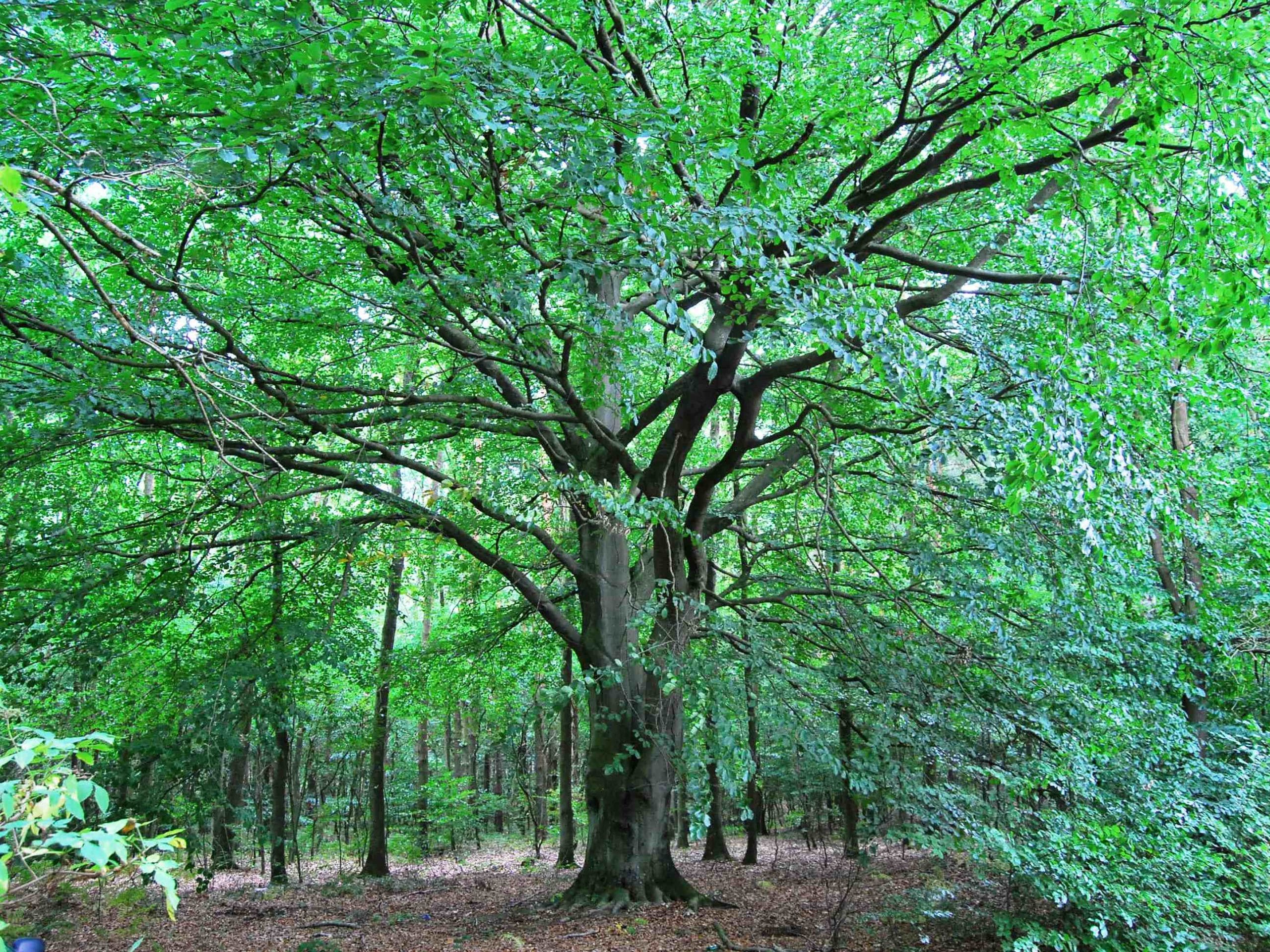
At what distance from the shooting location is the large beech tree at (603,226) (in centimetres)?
368

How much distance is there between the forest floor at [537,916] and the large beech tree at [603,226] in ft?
2.99

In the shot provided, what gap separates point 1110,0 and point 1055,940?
596 cm

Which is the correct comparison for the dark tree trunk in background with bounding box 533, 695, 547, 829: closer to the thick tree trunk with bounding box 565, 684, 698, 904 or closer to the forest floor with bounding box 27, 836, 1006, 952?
the forest floor with bounding box 27, 836, 1006, 952

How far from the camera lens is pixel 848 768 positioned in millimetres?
6652

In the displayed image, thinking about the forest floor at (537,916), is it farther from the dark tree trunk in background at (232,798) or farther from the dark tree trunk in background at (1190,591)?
the dark tree trunk in background at (1190,591)

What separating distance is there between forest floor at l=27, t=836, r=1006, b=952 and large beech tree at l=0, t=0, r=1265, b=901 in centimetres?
91

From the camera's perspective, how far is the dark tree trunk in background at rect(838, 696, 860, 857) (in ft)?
20.7

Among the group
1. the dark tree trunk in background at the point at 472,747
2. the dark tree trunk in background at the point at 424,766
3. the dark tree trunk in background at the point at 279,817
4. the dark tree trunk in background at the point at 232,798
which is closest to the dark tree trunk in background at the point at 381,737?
the dark tree trunk in background at the point at 424,766

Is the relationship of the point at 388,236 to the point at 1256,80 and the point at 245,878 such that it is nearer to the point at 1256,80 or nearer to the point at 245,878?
the point at 1256,80

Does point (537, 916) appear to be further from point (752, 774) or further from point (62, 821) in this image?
point (62, 821)

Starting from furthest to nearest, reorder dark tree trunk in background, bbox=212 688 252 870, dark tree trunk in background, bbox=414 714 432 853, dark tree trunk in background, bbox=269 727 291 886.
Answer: dark tree trunk in background, bbox=414 714 432 853, dark tree trunk in background, bbox=269 727 291 886, dark tree trunk in background, bbox=212 688 252 870

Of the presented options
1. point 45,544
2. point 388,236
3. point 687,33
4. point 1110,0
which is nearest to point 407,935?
point 45,544

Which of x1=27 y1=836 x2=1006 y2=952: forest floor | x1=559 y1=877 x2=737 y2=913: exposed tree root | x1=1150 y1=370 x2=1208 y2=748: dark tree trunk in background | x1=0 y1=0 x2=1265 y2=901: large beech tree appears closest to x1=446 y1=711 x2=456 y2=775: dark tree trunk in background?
x1=27 y1=836 x2=1006 y2=952: forest floor

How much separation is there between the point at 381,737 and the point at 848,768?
300 inches
